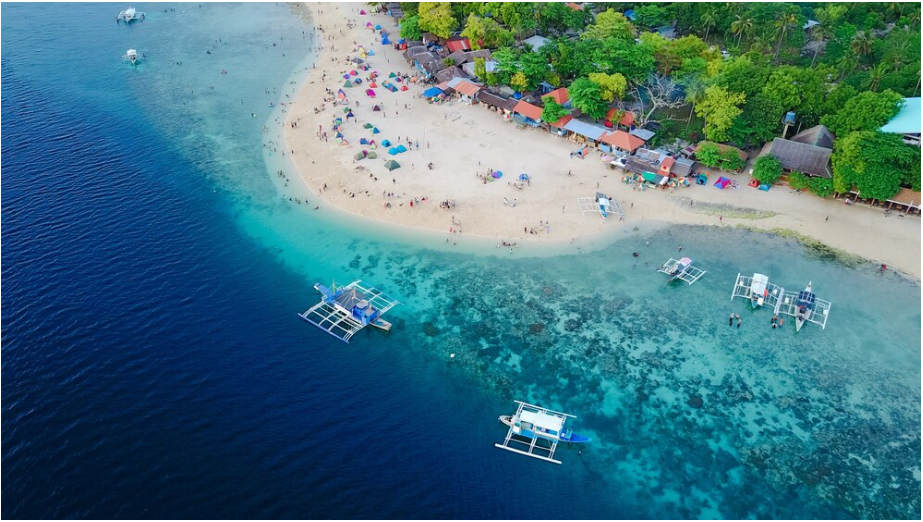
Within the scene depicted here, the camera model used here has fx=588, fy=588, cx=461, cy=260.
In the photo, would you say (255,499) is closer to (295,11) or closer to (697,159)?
(697,159)

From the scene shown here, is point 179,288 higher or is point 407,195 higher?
point 407,195

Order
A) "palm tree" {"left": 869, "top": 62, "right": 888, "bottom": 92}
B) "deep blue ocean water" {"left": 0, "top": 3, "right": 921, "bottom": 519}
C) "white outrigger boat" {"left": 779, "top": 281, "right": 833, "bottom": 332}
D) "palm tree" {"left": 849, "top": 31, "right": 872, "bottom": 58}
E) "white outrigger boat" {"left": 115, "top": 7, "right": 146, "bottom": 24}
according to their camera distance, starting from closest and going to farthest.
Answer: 1. "deep blue ocean water" {"left": 0, "top": 3, "right": 921, "bottom": 519}
2. "white outrigger boat" {"left": 779, "top": 281, "right": 833, "bottom": 332}
3. "palm tree" {"left": 869, "top": 62, "right": 888, "bottom": 92}
4. "palm tree" {"left": 849, "top": 31, "right": 872, "bottom": 58}
5. "white outrigger boat" {"left": 115, "top": 7, "right": 146, "bottom": 24}

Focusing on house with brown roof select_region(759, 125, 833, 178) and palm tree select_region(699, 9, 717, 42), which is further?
palm tree select_region(699, 9, 717, 42)

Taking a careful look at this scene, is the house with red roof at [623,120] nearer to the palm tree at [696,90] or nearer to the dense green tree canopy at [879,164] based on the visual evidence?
the palm tree at [696,90]

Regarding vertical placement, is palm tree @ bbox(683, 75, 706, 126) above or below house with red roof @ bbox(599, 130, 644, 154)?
above

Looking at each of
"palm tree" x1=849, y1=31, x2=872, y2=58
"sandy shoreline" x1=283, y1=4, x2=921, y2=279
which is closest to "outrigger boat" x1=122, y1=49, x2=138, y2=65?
"sandy shoreline" x1=283, y1=4, x2=921, y2=279

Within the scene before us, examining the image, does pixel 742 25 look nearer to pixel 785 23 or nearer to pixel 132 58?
pixel 785 23

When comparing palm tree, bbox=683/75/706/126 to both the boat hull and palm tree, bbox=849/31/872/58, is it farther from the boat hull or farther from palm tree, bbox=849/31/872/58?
the boat hull

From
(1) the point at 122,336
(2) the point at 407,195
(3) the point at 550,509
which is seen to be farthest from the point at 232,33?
(3) the point at 550,509
